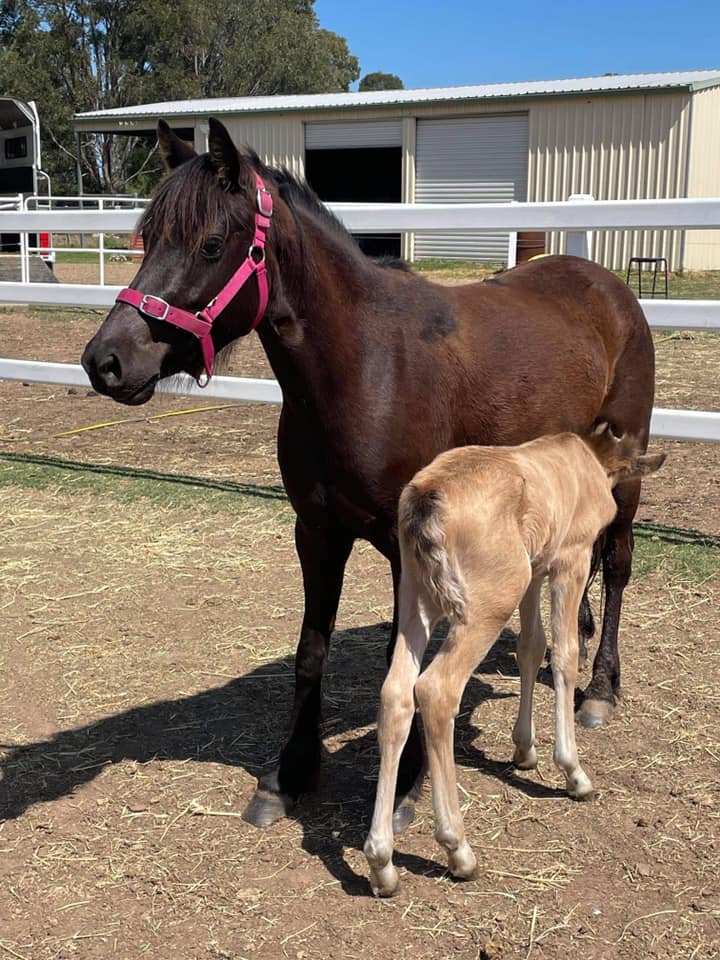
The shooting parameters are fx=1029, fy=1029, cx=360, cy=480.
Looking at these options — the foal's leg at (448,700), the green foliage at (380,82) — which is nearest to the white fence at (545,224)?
the foal's leg at (448,700)

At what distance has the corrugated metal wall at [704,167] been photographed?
23.2 m

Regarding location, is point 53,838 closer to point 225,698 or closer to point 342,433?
point 225,698

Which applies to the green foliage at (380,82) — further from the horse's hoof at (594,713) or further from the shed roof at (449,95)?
the horse's hoof at (594,713)

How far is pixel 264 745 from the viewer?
3.70m

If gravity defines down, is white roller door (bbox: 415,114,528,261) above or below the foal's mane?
above

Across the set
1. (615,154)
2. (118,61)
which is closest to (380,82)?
(118,61)

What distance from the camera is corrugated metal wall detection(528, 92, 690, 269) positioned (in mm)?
23141

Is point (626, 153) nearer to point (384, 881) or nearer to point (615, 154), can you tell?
point (615, 154)

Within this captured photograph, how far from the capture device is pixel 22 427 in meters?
8.65

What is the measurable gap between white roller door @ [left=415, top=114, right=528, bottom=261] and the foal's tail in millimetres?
23667

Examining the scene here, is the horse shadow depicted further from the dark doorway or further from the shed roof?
the dark doorway

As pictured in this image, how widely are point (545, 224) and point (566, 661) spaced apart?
333 cm

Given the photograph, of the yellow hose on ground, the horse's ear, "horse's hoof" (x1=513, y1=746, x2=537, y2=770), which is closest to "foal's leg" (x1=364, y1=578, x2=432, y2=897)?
"horse's hoof" (x1=513, y1=746, x2=537, y2=770)

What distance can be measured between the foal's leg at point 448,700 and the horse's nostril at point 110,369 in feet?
3.81
